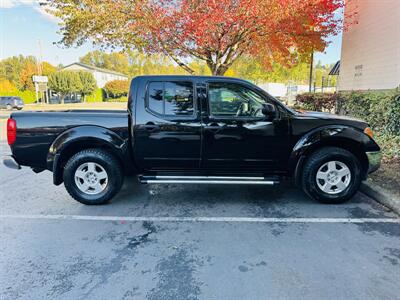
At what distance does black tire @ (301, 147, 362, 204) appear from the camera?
4.21 m

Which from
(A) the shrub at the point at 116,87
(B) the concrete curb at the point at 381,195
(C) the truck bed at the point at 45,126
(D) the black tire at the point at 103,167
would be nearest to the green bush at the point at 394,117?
(B) the concrete curb at the point at 381,195

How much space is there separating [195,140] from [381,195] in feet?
9.63

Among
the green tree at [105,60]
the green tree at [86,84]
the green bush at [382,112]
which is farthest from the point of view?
the green tree at [105,60]

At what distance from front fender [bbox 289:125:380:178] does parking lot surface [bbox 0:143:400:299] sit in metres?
0.80

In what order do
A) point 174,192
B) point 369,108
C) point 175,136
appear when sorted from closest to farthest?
point 175,136 < point 174,192 < point 369,108

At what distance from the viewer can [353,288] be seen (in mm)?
2469

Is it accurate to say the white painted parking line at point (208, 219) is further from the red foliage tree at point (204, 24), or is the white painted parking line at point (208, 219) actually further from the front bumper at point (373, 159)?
the red foliage tree at point (204, 24)

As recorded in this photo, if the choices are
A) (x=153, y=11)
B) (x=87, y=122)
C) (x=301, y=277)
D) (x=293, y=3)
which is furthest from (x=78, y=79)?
(x=301, y=277)

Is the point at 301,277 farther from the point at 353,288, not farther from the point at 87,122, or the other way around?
the point at 87,122

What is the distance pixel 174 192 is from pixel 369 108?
248 inches

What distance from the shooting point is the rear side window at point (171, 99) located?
4.28 metres

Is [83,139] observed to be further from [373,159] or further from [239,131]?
[373,159]

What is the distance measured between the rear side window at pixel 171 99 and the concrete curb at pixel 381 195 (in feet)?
10.2

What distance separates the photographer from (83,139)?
421 centimetres
